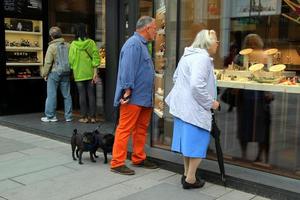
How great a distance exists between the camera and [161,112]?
641 cm

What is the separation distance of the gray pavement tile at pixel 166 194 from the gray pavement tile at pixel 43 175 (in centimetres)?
118

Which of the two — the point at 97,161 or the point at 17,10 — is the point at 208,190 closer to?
the point at 97,161

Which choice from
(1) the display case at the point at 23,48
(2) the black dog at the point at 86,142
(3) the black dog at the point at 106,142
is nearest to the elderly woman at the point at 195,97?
(3) the black dog at the point at 106,142

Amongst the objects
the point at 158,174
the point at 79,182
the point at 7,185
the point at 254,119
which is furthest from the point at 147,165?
the point at 7,185

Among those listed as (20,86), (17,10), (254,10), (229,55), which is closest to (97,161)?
(229,55)

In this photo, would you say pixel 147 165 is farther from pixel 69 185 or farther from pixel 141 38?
pixel 141 38

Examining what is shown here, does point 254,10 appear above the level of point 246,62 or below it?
above

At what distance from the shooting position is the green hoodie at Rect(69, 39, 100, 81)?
26.3 feet

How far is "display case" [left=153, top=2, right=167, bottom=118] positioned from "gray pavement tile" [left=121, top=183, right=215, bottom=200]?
65.8 inches

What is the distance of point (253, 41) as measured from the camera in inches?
241

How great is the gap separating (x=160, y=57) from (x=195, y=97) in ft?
6.69

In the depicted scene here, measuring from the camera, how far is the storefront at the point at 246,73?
5.40 meters

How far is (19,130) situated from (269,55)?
4.58m

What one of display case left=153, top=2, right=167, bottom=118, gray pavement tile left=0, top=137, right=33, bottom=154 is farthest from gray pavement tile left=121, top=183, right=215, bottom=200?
gray pavement tile left=0, top=137, right=33, bottom=154
